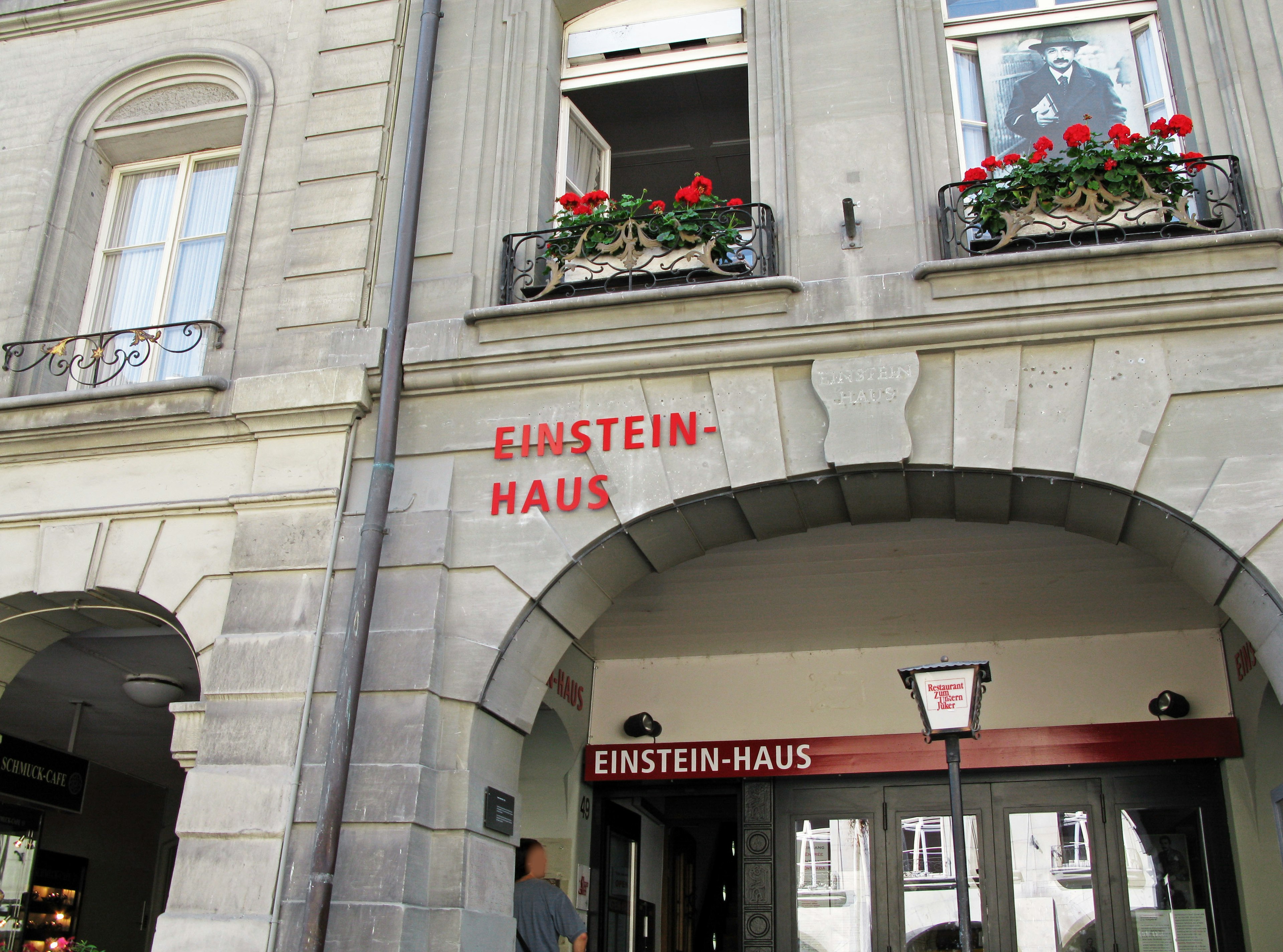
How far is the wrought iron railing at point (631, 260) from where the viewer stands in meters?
7.57

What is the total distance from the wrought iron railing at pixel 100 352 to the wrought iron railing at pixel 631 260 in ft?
8.61

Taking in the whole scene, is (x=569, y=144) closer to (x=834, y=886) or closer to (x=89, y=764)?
(x=834, y=886)

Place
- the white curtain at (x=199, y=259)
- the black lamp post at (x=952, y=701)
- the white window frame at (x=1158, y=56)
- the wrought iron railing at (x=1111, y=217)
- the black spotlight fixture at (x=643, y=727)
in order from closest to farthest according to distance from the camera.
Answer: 1. the black lamp post at (x=952, y=701)
2. the wrought iron railing at (x=1111, y=217)
3. the white window frame at (x=1158, y=56)
4. the white curtain at (x=199, y=259)
5. the black spotlight fixture at (x=643, y=727)

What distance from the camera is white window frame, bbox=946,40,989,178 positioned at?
7.97m

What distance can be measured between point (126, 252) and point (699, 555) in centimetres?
577

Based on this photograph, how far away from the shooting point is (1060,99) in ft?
26.4

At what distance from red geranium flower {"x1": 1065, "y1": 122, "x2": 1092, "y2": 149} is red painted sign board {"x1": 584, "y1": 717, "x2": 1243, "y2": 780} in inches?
194

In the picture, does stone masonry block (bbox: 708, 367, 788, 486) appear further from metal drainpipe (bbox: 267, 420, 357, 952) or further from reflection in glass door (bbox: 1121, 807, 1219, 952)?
reflection in glass door (bbox: 1121, 807, 1219, 952)

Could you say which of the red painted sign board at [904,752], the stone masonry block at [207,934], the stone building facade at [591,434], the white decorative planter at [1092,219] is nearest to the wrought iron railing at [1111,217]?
the white decorative planter at [1092,219]

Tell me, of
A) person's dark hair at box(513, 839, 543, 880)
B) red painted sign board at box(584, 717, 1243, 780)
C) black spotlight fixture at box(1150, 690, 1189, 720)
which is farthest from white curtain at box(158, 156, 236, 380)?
black spotlight fixture at box(1150, 690, 1189, 720)

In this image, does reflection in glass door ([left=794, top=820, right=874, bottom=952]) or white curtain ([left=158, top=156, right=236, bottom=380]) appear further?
reflection in glass door ([left=794, top=820, right=874, bottom=952])

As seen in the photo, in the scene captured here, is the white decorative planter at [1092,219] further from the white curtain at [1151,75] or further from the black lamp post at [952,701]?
the black lamp post at [952,701]

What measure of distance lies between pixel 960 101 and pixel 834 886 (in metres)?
6.56

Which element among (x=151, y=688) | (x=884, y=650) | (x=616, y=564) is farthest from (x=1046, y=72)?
(x=151, y=688)
